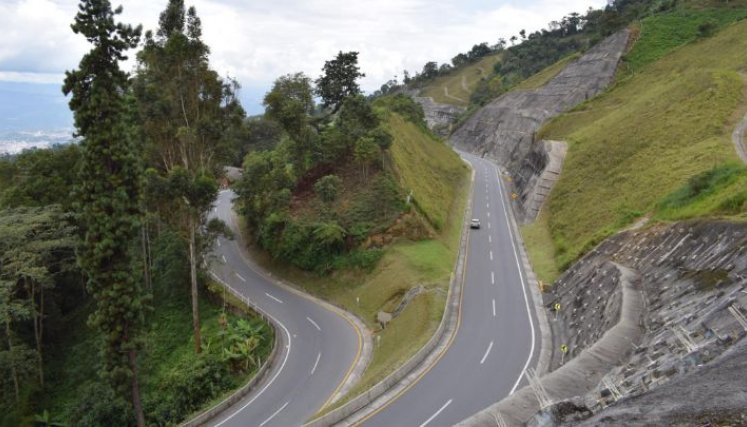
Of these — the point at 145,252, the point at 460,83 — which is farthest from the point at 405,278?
the point at 460,83

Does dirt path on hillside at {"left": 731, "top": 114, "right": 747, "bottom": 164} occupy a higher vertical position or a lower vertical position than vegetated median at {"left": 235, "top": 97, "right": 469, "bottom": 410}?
higher

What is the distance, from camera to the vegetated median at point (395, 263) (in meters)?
27.5

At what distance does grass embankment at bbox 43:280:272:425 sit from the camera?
24766 mm

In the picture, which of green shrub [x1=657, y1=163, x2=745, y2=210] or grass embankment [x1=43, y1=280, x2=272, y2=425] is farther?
green shrub [x1=657, y1=163, x2=745, y2=210]

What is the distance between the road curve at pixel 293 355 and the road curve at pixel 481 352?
559 centimetres

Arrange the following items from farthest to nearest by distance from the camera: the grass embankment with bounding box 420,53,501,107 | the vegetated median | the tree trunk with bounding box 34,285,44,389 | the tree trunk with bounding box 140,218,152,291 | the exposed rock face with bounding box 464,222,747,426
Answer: the grass embankment with bounding box 420,53,501,107
the tree trunk with bounding box 140,218,152,291
the tree trunk with bounding box 34,285,44,389
the vegetated median
the exposed rock face with bounding box 464,222,747,426

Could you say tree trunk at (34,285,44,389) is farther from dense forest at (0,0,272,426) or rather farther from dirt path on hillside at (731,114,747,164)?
dirt path on hillside at (731,114,747,164)

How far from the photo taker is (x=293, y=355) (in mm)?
28422

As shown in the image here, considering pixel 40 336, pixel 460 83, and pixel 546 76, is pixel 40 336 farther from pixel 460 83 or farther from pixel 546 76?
pixel 460 83

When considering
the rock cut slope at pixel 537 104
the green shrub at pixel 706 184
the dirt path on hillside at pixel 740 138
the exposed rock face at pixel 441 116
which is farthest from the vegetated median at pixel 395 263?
the exposed rock face at pixel 441 116

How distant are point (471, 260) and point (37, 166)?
32937 millimetres

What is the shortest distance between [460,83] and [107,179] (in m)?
141

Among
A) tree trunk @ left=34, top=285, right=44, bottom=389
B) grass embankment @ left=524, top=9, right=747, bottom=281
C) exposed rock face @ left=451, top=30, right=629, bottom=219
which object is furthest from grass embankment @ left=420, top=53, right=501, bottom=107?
tree trunk @ left=34, top=285, right=44, bottom=389

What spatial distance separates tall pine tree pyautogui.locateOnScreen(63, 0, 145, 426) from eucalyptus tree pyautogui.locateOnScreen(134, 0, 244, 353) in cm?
933
